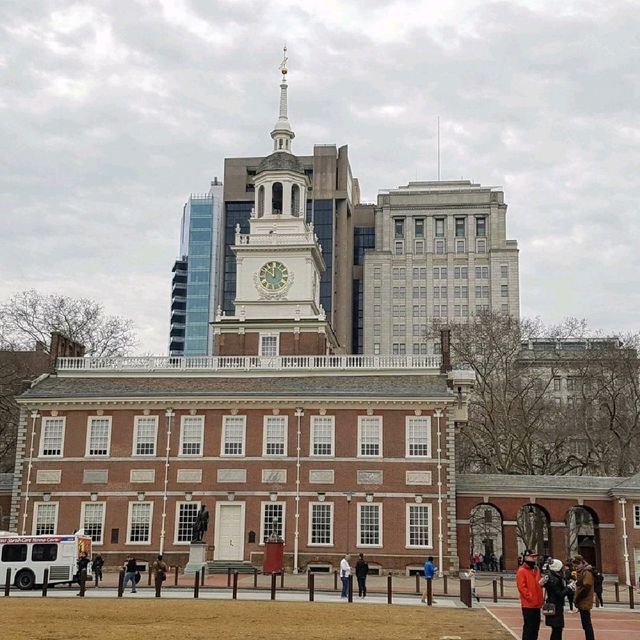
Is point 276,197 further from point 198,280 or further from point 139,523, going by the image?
point 198,280

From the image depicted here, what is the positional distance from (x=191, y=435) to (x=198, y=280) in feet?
377

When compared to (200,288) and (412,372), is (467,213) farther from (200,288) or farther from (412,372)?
(412,372)

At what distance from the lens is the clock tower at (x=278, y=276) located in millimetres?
56250

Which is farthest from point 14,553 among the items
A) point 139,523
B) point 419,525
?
point 419,525

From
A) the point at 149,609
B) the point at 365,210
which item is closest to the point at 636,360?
the point at 149,609

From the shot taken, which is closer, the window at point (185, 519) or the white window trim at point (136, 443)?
the window at point (185, 519)

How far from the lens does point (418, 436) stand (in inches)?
1838

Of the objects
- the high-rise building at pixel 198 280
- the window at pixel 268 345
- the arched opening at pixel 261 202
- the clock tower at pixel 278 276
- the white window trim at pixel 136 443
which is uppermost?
the high-rise building at pixel 198 280

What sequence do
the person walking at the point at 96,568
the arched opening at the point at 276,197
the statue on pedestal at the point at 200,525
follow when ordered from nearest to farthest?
1. the person walking at the point at 96,568
2. the statue on pedestal at the point at 200,525
3. the arched opening at the point at 276,197

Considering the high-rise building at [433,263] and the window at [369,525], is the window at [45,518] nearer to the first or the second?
the window at [369,525]

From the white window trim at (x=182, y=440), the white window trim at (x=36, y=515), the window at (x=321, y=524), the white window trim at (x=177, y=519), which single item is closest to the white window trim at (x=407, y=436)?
the window at (x=321, y=524)

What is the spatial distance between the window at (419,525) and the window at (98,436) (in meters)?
15.4

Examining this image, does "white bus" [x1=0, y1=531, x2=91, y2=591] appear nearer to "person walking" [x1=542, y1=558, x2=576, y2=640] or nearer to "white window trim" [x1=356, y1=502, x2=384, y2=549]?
"white window trim" [x1=356, y1=502, x2=384, y2=549]

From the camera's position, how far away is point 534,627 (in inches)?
688
